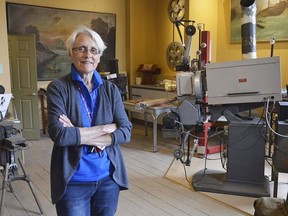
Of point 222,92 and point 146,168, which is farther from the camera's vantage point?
point 146,168

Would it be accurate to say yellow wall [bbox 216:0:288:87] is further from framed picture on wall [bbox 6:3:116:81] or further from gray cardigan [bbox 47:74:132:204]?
gray cardigan [bbox 47:74:132:204]

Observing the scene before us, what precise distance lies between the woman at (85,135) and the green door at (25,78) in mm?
3926

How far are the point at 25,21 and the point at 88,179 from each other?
4585mm

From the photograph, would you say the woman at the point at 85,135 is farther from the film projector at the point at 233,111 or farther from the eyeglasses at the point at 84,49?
the film projector at the point at 233,111

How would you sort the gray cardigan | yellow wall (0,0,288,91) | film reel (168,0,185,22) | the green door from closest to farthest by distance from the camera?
the gray cardigan → the green door → yellow wall (0,0,288,91) → film reel (168,0,185,22)

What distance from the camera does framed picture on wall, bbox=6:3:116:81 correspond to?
16.9 ft

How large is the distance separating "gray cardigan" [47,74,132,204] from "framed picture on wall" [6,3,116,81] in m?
4.24

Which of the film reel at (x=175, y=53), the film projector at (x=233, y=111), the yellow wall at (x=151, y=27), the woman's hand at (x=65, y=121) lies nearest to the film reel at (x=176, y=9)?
the yellow wall at (x=151, y=27)

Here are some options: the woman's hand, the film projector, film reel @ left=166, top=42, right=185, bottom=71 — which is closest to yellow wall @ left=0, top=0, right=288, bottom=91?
film reel @ left=166, top=42, right=185, bottom=71

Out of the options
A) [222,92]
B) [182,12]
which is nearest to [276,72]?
[222,92]

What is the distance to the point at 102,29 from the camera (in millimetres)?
6230

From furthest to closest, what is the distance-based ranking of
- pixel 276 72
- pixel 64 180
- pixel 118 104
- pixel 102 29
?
1. pixel 102 29
2. pixel 276 72
3. pixel 118 104
4. pixel 64 180

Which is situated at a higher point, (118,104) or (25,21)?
(25,21)

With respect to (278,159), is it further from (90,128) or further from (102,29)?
(102,29)
